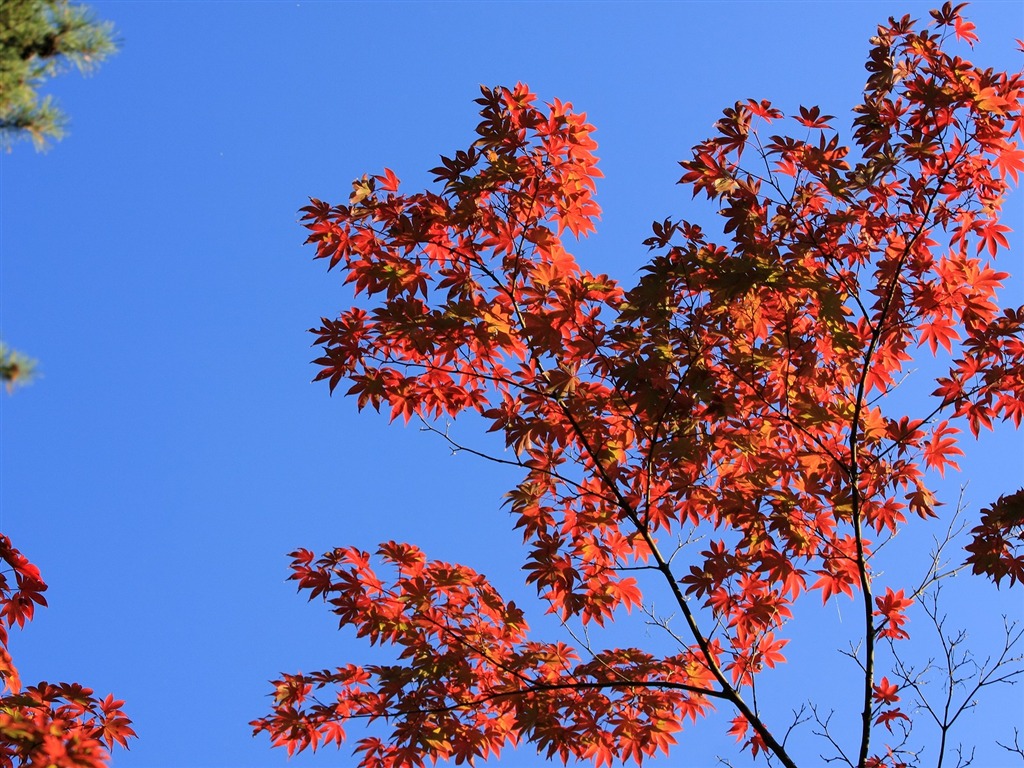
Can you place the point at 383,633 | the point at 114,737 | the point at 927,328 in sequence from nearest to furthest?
the point at 114,737
the point at 383,633
the point at 927,328

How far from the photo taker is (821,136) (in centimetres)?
522

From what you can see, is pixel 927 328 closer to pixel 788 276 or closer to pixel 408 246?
pixel 788 276

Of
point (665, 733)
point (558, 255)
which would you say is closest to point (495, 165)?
point (558, 255)

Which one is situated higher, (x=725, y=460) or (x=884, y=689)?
(x=725, y=460)

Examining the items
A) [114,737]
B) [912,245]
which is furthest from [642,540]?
[114,737]

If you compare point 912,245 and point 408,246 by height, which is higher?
point 912,245

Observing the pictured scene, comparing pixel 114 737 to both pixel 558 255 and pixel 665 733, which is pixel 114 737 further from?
pixel 558 255

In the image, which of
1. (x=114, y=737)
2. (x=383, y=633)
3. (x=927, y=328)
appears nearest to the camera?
(x=114, y=737)

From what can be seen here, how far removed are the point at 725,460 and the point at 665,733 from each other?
1389 millimetres

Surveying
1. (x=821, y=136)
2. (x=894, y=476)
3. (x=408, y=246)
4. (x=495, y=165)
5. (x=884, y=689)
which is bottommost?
(x=884, y=689)

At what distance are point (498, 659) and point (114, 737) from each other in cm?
176

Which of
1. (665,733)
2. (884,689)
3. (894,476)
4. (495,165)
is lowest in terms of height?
(665,733)

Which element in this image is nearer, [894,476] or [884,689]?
[894,476]

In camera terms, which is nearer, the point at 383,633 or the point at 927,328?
the point at 383,633
